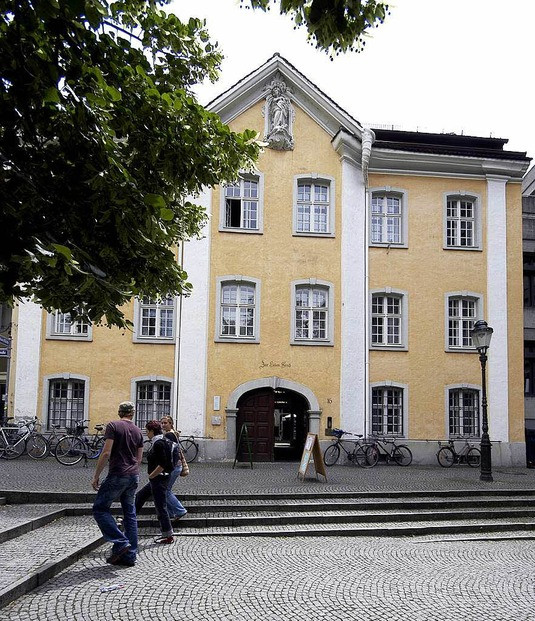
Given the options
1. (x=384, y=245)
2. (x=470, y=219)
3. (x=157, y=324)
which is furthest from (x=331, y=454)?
(x=470, y=219)

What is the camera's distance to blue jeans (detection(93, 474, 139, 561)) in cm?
777

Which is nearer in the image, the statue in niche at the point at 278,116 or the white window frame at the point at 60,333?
the white window frame at the point at 60,333

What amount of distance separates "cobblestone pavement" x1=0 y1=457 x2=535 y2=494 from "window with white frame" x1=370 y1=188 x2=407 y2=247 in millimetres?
7214

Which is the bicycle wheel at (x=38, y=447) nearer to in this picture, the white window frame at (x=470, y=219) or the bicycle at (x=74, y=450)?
the bicycle at (x=74, y=450)

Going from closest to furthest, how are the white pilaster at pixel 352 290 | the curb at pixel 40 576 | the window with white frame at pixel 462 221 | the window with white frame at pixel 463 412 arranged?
the curb at pixel 40 576 → the white pilaster at pixel 352 290 → the window with white frame at pixel 463 412 → the window with white frame at pixel 462 221

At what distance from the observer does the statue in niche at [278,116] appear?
21.5 metres

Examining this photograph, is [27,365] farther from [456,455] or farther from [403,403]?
[456,455]

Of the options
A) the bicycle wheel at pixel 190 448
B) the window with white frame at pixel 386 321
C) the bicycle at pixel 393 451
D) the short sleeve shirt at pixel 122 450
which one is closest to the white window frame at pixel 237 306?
the bicycle wheel at pixel 190 448

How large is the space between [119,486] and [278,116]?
15912 millimetres

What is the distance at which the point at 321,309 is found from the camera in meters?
21.4

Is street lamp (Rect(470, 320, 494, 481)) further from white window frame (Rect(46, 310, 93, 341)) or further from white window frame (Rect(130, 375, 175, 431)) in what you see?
white window frame (Rect(46, 310, 93, 341))

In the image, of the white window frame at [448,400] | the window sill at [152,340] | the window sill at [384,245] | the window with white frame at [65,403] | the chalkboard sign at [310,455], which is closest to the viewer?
the chalkboard sign at [310,455]

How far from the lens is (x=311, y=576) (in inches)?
314

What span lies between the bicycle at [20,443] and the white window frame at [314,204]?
31.6 ft
